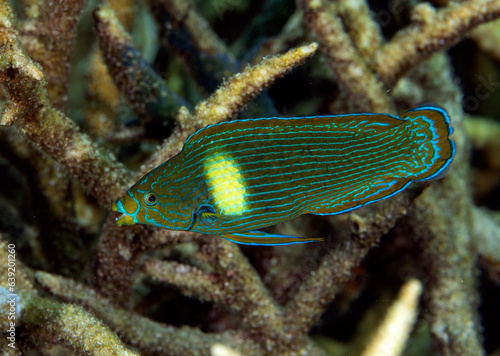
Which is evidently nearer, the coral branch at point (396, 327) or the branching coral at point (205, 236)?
the branching coral at point (205, 236)

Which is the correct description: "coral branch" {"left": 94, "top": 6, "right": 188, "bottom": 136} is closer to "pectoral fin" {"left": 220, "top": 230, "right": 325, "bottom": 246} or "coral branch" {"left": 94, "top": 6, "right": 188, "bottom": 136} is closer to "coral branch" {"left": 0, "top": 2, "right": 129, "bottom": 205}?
"coral branch" {"left": 0, "top": 2, "right": 129, "bottom": 205}

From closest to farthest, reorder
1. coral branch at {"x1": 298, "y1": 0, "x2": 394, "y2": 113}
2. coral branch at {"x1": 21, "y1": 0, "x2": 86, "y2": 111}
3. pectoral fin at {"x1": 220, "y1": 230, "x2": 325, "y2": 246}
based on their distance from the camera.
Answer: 1. pectoral fin at {"x1": 220, "y1": 230, "x2": 325, "y2": 246}
2. coral branch at {"x1": 21, "y1": 0, "x2": 86, "y2": 111}
3. coral branch at {"x1": 298, "y1": 0, "x2": 394, "y2": 113}

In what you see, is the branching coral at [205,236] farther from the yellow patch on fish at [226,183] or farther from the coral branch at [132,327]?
the yellow patch on fish at [226,183]

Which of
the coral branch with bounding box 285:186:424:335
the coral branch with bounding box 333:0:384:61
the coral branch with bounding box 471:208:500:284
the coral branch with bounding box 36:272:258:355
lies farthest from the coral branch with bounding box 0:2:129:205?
the coral branch with bounding box 471:208:500:284

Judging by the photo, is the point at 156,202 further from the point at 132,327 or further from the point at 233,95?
the point at 132,327

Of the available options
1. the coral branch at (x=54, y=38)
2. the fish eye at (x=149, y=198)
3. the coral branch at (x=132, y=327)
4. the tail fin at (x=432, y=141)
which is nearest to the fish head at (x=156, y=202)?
the fish eye at (x=149, y=198)

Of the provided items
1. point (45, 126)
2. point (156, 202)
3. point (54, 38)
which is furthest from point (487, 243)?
point (54, 38)

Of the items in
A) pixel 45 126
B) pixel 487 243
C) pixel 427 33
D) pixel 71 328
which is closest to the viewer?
pixel 71 328
